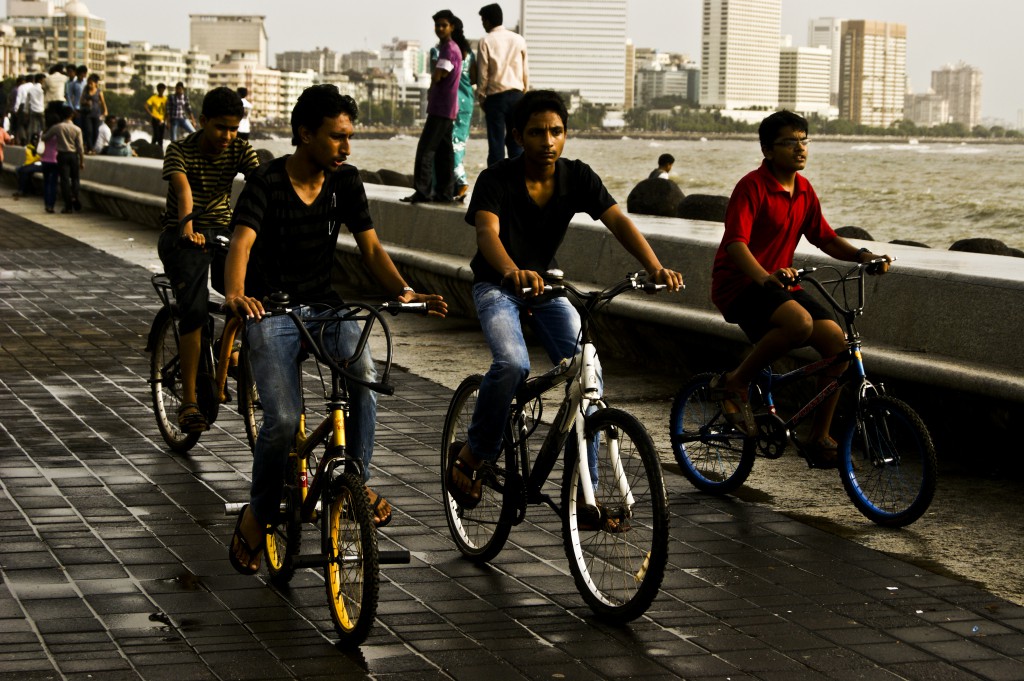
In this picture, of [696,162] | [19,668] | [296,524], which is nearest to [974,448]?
[296,524]

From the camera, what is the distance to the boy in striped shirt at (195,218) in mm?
7676

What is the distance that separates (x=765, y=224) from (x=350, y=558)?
280cm

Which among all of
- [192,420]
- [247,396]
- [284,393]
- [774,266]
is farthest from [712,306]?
[284,393]

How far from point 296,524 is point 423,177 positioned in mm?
10030

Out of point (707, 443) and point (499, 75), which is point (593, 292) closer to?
point (707, 443)

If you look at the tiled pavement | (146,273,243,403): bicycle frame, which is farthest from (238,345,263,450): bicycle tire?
(146,273,243,403): bicycle frame

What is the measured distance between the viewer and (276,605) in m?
5.37

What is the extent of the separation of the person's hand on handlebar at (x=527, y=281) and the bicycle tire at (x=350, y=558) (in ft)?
2.80

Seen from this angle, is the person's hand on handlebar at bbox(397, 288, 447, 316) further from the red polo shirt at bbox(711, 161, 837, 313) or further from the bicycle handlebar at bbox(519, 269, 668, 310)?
the red polo shirt at bbox(711, 161, 837, 313)

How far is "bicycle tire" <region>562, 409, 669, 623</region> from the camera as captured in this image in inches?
196

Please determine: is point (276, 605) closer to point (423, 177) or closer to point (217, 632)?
point (217, 632)

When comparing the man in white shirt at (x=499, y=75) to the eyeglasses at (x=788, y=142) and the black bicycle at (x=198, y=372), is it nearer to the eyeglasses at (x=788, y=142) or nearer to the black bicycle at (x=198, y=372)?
the black bicycle at (x=198, y=372)

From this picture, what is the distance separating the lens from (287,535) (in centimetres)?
540

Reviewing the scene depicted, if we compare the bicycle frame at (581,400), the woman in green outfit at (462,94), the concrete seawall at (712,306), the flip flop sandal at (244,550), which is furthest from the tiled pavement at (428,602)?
the woman in green outfit at (462,94)
